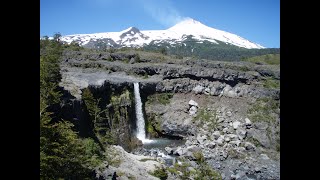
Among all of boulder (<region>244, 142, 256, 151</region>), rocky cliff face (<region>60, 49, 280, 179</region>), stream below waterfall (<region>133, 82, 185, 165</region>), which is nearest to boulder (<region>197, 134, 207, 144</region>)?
rocky cliff face (<region>60, 49, 280, 179</region>)

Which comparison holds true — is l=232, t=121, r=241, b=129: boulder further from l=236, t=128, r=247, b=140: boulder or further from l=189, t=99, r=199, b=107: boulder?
l=189, t=99, r=199, b=107: boulder

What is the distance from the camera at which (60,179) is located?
15.8 metres

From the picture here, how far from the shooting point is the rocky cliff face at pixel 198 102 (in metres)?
35.2

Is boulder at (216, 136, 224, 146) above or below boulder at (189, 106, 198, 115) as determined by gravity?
below

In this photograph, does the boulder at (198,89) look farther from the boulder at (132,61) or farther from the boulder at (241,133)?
the boulder at (132,61)

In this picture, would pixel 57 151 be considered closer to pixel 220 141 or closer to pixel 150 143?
pixel 150 143

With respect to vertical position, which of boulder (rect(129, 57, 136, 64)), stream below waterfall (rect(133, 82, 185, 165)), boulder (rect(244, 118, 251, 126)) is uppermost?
boulder (rect(129, 57, 136, 64))

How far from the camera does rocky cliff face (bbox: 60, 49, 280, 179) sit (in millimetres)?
35156

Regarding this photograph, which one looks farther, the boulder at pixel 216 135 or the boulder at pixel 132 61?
the boulder at pixel 132 61

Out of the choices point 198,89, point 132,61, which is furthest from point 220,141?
point 132,61

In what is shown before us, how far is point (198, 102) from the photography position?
47.0 meters

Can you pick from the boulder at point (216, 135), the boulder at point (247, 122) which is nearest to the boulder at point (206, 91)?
the boulder at point (247, 122)

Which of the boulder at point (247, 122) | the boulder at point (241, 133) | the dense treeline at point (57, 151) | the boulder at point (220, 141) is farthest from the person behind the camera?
the boulder at point (247, 122)
